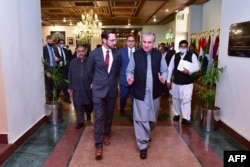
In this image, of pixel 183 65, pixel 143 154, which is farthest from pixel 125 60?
pixel 143 154

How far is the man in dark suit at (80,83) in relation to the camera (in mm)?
4098

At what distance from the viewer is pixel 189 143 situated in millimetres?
3561

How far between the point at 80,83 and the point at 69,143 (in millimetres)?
1071

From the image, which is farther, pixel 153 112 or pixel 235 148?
pixel 235 148

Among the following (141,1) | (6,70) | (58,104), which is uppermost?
(141,1)

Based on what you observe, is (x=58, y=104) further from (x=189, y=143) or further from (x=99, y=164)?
(x=189, y=143)

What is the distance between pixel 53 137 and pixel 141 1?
522 cm

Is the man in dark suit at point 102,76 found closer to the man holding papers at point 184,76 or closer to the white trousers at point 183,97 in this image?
the man holding papers at point 184,76

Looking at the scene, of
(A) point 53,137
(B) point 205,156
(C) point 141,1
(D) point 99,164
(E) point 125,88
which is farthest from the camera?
(C) point 141,1

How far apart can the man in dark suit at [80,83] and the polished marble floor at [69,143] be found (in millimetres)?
395

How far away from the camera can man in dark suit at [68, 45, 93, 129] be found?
13.4 ft

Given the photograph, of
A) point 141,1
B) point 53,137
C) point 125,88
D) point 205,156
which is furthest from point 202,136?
point 141,1

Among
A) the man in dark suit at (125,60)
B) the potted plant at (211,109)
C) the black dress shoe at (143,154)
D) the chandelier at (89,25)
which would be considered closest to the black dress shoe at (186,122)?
the potted plant at (211,109)

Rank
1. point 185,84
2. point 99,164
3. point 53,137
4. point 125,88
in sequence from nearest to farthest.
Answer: point 99,164, point 53,137, point 185,84, point 125,88
